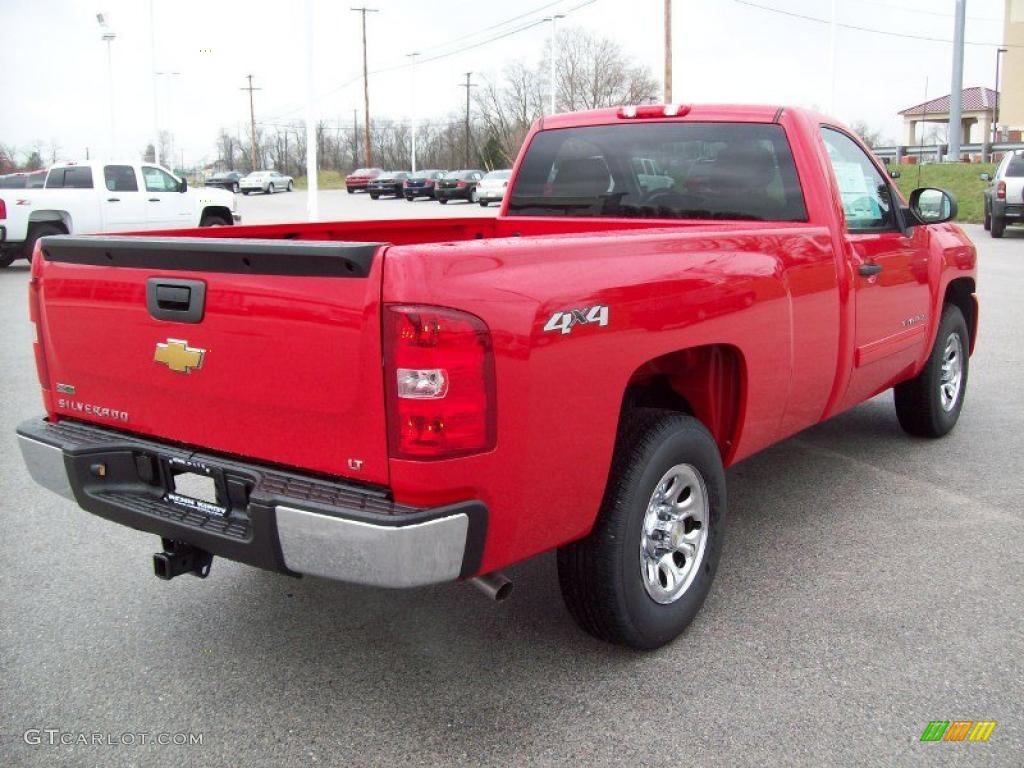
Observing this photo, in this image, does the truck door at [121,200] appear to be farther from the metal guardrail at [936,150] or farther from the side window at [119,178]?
the metal guardrail at [936,150]

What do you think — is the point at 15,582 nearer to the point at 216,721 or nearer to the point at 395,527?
the point at 216,721

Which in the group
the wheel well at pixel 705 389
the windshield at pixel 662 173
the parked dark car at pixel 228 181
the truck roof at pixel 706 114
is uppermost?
the parked dark car at pixel 228 181

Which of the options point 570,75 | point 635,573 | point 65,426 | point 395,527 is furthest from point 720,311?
point 570,75

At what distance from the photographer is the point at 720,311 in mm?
3496

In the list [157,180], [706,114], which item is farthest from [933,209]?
[157,180]

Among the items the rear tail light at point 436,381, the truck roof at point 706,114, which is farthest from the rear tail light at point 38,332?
the truck roof at point 706,114

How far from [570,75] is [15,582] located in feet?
201

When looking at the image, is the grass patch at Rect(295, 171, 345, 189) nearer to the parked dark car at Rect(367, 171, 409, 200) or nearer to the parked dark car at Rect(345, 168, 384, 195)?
the parked dark car at Rect(345, 168, 384, 195)

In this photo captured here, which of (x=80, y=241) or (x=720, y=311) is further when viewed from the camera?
(x=720, y=311)

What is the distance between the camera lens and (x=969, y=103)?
65500mm

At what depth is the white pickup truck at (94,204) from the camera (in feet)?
57.2

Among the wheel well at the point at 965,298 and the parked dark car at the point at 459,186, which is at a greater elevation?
the parked dark car at the point at 459,186

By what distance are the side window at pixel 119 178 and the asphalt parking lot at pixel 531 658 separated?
51.1ft

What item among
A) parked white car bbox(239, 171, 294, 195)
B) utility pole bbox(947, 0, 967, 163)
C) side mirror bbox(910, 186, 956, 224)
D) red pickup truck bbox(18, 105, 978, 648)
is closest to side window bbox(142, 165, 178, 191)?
red pickup truck bbox(18, 105, 978, 648)
